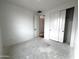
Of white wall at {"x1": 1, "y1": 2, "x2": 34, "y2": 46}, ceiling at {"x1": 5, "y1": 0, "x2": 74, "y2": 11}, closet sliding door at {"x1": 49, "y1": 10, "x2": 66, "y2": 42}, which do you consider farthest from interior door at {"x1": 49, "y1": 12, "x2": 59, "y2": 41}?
white wall at {"x1": 1, "y1": 2, "x2": 34, "y2": 46}

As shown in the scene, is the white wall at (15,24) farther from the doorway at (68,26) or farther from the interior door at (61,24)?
the doorway at (68,26)

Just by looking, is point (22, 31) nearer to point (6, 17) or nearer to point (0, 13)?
point (6, 17)

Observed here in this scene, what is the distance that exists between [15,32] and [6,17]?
104 cm

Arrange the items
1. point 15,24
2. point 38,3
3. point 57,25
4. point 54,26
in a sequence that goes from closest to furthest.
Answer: point 38,3
point 15,24
point 57,25
point 54,26

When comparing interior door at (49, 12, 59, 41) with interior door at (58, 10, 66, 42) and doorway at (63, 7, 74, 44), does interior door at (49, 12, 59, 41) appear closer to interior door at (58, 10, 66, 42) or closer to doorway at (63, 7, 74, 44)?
interior door at (58, 10, 66, 42)

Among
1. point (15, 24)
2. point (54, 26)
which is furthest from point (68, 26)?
point (15, 24)

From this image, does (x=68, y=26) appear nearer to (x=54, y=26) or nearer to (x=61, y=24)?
(x=61, y=24)

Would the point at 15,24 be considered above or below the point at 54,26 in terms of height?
above

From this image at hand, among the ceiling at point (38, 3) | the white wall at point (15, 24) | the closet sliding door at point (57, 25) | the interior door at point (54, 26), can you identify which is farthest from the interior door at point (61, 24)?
the white wall at point (15, 24)

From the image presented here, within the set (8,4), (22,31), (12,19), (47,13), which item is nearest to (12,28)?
(12,19)

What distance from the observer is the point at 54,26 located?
416cm

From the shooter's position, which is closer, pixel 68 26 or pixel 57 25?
pixel 68 26

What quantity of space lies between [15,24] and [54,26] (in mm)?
2841

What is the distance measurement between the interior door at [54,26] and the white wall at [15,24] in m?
1.79
